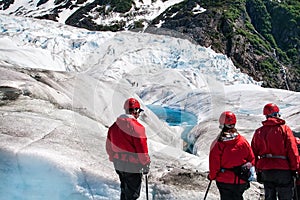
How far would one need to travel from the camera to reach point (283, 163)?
5.32 metres

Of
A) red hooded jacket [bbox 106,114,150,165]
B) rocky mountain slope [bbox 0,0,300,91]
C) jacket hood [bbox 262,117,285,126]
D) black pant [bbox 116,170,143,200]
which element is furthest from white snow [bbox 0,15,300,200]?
rocky mountain slope [bbox 0,0,300,91]

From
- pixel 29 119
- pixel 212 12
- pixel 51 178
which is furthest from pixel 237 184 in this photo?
pixel 212 12

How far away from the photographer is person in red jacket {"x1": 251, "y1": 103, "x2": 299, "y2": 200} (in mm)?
5293

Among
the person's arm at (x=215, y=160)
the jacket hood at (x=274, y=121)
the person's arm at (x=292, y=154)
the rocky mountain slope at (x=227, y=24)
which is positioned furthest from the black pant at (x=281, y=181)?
the rocky mountain slope at (x=227, y=24)

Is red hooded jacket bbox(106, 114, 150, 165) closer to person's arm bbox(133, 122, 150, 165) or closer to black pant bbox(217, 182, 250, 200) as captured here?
person's arm bbox(133, 122, 150, 165)

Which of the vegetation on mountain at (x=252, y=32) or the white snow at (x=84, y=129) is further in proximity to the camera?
the vegetation on mountain at (x=252, y=32)

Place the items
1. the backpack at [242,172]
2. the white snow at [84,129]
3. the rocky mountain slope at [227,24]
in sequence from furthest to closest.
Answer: the rocky mountain slope at [227,24] < the white snow at [84,129] < the backpack at [242,172]

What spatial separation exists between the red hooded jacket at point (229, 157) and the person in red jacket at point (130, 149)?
0.93 metres

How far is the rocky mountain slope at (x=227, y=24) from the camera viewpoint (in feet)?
190

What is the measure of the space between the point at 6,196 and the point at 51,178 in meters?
0.77

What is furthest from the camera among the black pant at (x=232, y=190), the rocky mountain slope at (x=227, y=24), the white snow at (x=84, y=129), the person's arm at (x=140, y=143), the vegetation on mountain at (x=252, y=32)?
the rocky mountain slope at (x=227, y=24)

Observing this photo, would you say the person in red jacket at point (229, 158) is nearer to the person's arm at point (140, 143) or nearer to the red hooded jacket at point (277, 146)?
the red hooded jacket at point (277, 146)

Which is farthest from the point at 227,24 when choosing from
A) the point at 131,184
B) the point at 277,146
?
the point at 131,184

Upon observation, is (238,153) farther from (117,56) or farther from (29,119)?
(117,56)
